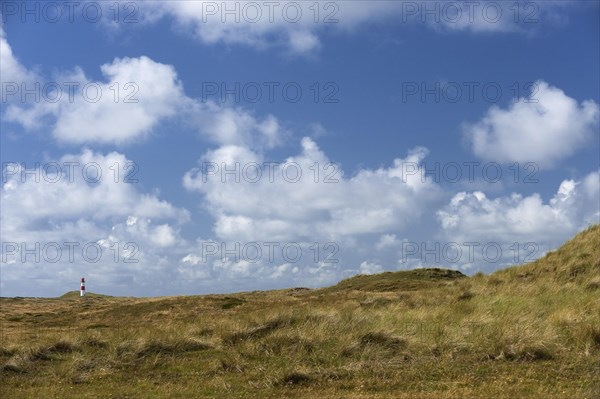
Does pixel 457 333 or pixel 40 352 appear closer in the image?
pixel 457 333

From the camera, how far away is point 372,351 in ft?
50.3

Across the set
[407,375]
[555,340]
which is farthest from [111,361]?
[555,340]

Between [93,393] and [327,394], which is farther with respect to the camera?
[93,393]

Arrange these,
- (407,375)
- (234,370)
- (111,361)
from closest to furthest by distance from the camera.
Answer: (407,375) < (234,370) < (111,361)

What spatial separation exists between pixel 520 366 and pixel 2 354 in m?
15.7

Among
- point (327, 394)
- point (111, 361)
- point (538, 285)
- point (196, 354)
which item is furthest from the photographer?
point (538, 285)

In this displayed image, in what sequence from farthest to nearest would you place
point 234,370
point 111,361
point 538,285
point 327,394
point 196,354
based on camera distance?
point 538,285 → point 196,354 → point 111,361 → point 234,370 → point 327,394

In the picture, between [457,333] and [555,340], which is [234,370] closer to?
[457,333]

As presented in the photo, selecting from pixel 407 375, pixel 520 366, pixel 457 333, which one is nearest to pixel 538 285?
pixel 457 333

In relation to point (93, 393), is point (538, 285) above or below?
above

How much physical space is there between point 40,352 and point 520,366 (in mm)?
14542

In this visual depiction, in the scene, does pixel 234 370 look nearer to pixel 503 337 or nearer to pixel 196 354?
pixel 196 354

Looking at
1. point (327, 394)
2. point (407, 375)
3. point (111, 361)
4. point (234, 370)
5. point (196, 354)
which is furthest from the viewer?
point (196, 354)

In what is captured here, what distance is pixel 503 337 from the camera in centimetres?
1484
